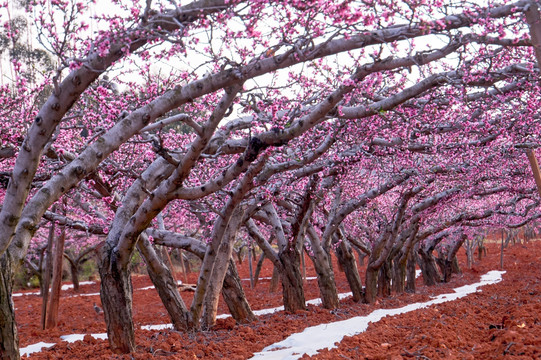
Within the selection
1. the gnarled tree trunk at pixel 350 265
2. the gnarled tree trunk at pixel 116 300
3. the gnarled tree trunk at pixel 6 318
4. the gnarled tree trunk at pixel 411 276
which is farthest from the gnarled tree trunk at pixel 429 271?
the gnarled tree trunk at pixel 6 318

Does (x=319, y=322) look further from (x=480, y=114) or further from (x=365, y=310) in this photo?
(x=480, y=114)

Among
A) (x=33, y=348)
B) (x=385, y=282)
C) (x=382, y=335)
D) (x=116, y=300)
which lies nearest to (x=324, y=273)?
(x=385, y=282)

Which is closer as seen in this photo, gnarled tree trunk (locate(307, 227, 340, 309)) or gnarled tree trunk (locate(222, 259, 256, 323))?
gnarled tree trunk (locate(222, 259, 256, 323))

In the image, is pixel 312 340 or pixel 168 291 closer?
pixel 312 340

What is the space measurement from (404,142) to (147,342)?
17.2ft

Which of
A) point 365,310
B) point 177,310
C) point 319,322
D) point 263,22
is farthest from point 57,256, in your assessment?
point 263,22

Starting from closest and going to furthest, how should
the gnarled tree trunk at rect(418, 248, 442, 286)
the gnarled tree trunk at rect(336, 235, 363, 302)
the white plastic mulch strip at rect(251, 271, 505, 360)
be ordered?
the white plastic mulch strip at rect(251, 271, 505, 360) < the gnarled tree trunk at rect(336, 235, 363, 302) < the gnarled tree trunk at rect(418, 248, 442, 286)

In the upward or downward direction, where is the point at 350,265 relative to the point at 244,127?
downward

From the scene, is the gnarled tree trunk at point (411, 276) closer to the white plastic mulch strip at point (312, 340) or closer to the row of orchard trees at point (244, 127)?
the row of orchard trees at point (244, 127)

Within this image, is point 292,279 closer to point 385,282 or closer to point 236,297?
point 236,297

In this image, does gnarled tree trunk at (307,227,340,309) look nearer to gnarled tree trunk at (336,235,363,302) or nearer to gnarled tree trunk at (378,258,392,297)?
gnarled tree trunk at (336,235,363,302)

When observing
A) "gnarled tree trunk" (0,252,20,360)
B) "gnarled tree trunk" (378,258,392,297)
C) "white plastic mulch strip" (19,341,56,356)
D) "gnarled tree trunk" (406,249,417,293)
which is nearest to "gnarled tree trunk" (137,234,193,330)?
"white plastic mulch strip" (19,341,56,356)

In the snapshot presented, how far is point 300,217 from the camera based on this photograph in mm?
12133

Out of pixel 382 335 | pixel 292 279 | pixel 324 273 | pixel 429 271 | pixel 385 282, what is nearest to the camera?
pixel 382 335
